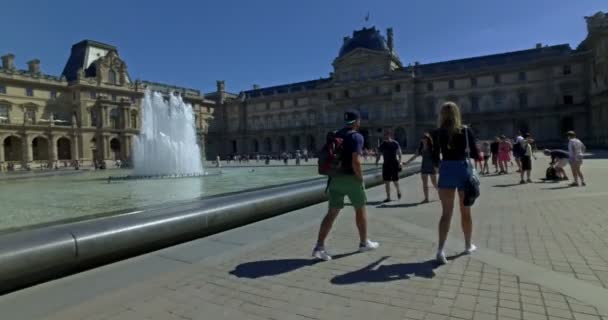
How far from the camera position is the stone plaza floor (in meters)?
2.99

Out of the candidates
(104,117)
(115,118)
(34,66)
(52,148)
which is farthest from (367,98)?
(34,66)

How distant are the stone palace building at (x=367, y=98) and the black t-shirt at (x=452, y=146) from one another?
49182 mm

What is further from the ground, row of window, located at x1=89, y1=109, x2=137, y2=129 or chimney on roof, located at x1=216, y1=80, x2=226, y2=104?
chimney on roof, located at x1=216, y1=80, x2=226, y2=104

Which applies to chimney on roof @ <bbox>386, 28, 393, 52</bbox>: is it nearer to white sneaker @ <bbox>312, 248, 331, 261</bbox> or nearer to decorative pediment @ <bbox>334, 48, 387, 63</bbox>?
decorative pediment @ <bbox>334, 48, 387, 63</bbox>

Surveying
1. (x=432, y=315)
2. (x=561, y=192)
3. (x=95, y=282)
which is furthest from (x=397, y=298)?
(x=561, y=192)

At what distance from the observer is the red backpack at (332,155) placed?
434cm

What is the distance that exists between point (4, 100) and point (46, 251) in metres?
63.3

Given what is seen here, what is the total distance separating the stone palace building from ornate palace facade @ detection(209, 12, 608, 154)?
16 cm

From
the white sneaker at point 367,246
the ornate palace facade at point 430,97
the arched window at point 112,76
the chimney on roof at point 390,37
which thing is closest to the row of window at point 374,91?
the ornate palace facade at point 430,97

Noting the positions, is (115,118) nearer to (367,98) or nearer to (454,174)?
(367,98)

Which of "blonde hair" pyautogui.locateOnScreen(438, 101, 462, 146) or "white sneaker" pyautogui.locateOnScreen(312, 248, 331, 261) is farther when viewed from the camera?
"white sneaker" pyautogui.locateOnScreen(312, 248, 331, 261)

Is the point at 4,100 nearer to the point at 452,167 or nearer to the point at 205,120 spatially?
the point at 205,120

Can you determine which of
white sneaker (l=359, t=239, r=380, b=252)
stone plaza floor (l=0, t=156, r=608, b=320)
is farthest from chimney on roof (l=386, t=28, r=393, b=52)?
white sneaker (l=359, t=239, r=380, b=252)

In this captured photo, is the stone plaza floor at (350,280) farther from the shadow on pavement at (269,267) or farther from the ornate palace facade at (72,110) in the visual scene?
the ornate palace facade at (72,110)
